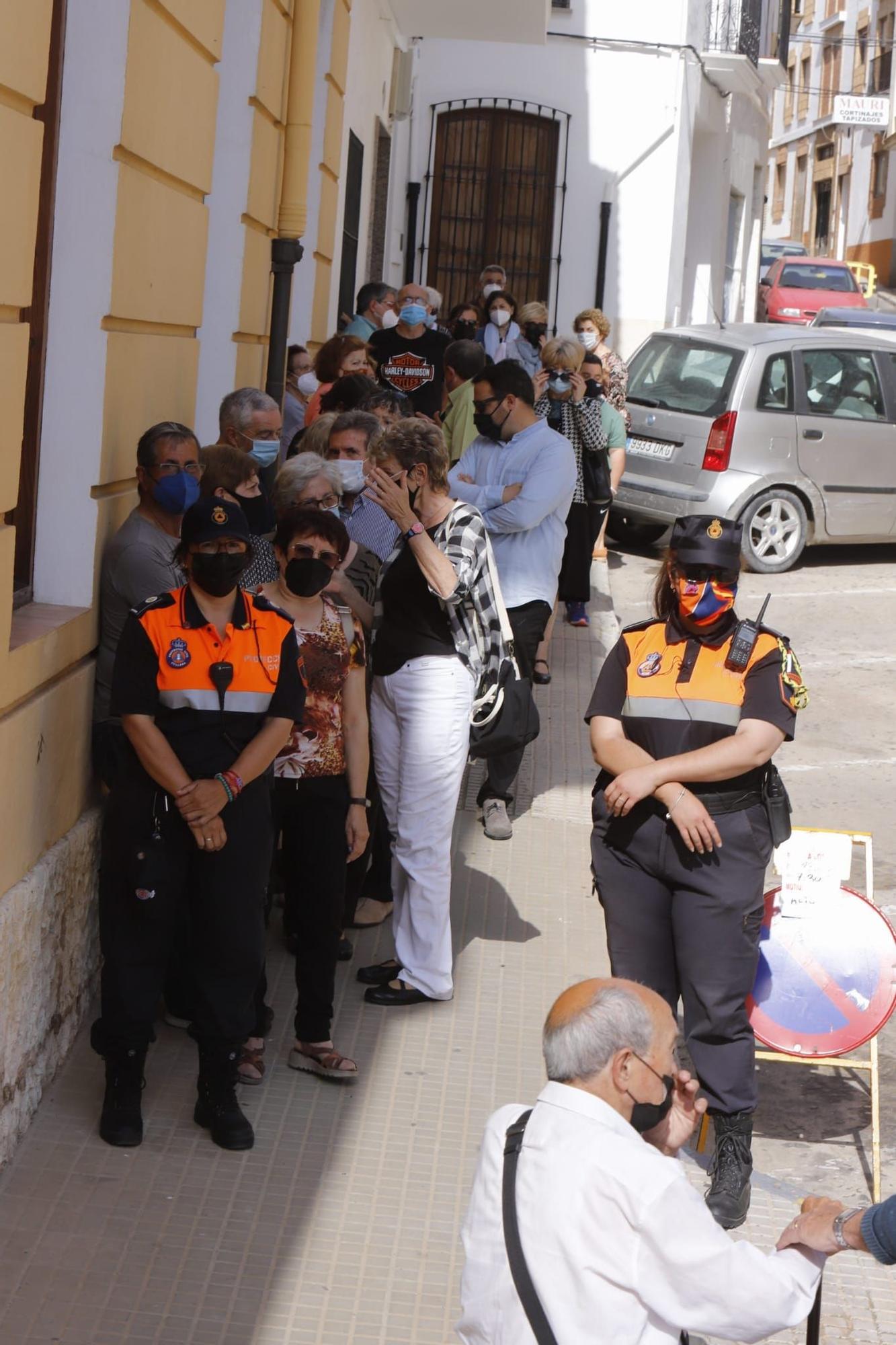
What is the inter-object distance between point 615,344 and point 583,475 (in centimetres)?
1118

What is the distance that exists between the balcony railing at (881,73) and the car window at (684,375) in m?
40.6

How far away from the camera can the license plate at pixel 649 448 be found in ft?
44.4

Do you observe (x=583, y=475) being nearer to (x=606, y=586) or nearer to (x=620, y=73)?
(x=606, y=586)

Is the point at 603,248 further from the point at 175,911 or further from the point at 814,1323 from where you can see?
the point at 814,1323

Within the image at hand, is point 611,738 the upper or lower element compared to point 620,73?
lower

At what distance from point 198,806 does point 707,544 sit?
1.46 m

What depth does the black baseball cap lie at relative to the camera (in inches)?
173

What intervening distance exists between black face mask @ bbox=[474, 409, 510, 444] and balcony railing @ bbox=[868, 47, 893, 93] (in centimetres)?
4752

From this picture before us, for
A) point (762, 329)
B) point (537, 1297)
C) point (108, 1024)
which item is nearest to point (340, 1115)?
point (108, 1024)

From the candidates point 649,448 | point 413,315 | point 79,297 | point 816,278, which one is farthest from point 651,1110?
point 816,278

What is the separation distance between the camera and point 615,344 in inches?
839

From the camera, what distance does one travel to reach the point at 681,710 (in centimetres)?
462

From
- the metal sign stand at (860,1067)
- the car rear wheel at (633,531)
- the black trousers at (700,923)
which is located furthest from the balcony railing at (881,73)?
the black trousers at (700,923)

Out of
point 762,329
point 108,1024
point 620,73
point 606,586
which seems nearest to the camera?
point 108,1024
